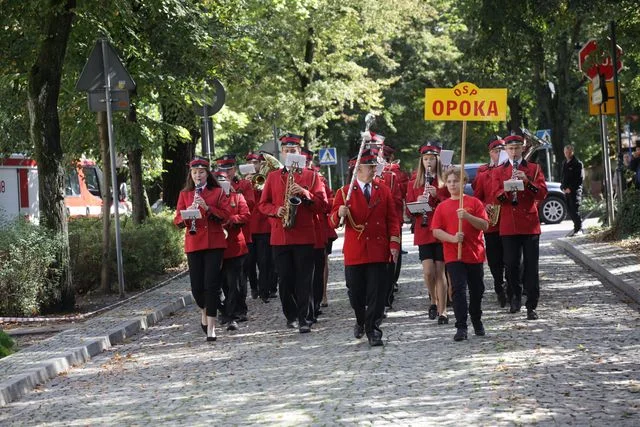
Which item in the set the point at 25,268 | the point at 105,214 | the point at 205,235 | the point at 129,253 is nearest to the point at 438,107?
the point at 205,235

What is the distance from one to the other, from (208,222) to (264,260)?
3.97m

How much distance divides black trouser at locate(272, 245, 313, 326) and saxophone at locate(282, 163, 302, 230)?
29 centimetres

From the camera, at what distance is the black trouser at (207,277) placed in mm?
12758

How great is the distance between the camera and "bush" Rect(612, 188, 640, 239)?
70.5ft

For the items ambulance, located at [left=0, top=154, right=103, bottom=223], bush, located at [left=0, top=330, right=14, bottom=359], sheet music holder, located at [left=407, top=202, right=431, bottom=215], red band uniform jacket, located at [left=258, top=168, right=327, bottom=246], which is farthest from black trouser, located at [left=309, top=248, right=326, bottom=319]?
ambulance, located at [left=0, top=154, right=103, bottom=223]

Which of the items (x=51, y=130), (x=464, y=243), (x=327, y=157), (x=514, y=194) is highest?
(x=327, y=157)

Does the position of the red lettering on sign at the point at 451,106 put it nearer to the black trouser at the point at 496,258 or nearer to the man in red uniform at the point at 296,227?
the black trouser at the point at 496,258

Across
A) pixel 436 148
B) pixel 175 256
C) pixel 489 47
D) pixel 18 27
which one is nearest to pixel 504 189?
pixel 436 148

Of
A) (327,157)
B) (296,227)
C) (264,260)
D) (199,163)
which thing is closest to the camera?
(199,163)

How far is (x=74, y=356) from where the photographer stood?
1161cm

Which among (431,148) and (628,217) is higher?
(431,148)

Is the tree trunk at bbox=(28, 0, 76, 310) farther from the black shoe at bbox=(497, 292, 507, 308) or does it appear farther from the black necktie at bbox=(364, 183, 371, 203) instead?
the black shoe at bbox=(497, 292, 507, 308)

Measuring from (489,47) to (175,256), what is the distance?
6938 mm

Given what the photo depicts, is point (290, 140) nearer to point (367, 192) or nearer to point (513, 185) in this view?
point (367, 192)
